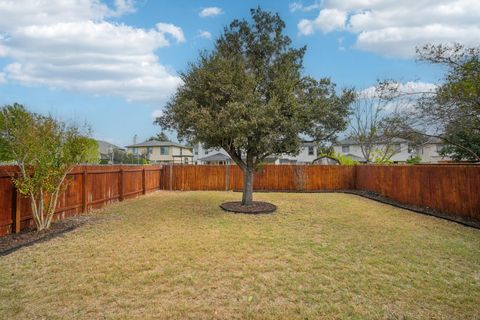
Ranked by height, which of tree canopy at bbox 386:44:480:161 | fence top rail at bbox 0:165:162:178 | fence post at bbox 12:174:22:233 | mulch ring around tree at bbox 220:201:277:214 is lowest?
mulch ring around tree at bbox 220:201:277:214

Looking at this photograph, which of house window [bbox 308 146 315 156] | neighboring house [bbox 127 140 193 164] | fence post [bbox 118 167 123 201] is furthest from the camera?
→ neighboring house [bbox 127 140 193 164]

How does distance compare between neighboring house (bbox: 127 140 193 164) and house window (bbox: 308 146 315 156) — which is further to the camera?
neighboring house (bbox: 127 140 193 164)

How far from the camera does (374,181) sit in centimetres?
1470

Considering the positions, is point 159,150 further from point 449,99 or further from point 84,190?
point 449,99

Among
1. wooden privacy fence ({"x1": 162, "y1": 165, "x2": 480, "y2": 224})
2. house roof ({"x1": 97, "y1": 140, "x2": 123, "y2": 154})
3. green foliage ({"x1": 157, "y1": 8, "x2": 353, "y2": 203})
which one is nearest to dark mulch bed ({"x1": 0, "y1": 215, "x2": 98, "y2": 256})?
green foliage ({"x1": 157, "y1": 8, "x2": 353, "y2": 203})

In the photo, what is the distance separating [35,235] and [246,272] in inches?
185

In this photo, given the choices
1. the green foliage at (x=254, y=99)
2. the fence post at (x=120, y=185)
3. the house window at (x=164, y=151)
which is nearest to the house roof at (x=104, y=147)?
the house window at (x=164, y=151)

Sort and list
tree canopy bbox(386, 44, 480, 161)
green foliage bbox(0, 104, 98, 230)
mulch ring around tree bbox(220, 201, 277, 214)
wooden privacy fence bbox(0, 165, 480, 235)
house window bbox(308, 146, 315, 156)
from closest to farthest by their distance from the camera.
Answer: green foliage bbox(0, 104, 98, 230) < tree canopy bbox(386, 44, 480, 161) < wooden privacy fence bbox(0, 165, 480, 235) < mulch ring around tree bbox(220, 201, 277, 214) < house window bbox(308, 146, 315, 156)

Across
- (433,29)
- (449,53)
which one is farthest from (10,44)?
(433,29)

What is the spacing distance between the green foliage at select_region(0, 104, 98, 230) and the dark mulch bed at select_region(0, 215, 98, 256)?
0.26 m

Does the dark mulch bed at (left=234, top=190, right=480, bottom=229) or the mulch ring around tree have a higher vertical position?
the mulch ring around tree

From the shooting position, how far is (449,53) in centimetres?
809

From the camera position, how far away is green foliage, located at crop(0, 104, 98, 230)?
5.96 m

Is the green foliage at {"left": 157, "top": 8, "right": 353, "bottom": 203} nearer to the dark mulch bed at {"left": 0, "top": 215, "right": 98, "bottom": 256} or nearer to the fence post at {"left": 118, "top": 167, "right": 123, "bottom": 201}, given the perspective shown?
the fence post at {"left": 118, "top": 167, "right": 123, "bottom": 201}
